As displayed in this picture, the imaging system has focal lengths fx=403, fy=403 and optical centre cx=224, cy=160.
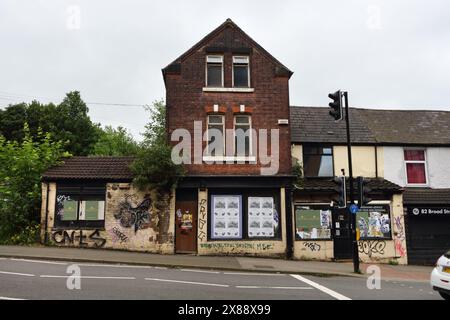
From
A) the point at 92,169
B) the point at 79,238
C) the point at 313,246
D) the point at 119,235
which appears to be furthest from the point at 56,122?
the point at 313,246

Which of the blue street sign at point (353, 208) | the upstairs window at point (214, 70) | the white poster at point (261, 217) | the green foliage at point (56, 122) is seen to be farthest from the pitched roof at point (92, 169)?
the green foliage at point (56, 122)

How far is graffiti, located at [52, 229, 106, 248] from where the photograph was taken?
1728cm

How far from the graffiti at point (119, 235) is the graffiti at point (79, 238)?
499 mm

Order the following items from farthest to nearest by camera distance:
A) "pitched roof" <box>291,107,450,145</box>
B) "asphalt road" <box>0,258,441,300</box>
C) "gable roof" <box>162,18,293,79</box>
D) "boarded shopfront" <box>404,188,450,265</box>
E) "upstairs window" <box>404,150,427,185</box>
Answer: "upstairs window" <box>404,150,427,185</box> < "pitched roof" <box>291,107,450,145</box> < "boarded shopfront" <box>404,188,450,265</box> < "gable roof" <box>162,18,293,79</box> < "asphalt road" <box>0,258,441,300</box>

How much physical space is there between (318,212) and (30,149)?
1388 centimetres

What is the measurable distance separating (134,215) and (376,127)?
43.8 ft

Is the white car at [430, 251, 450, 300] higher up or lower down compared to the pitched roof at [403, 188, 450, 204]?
lower down

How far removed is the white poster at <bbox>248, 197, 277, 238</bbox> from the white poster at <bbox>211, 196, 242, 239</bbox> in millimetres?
492

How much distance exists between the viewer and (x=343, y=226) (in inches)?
727

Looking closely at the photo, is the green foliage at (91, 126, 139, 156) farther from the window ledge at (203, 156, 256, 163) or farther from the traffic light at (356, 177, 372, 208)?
the traffic light at (356, 177, 372, 208)

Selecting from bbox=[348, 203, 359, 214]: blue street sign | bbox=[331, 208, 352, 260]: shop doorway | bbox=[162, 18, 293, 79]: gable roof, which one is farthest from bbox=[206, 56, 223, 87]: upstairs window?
bbox=[348, 203, 359, 214]: blue street sign

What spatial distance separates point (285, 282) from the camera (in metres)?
11.8
